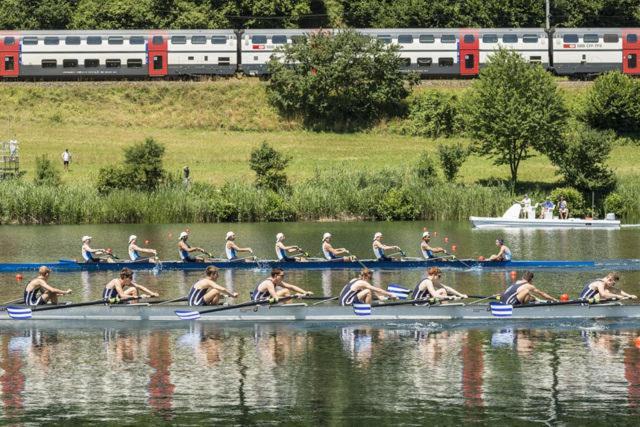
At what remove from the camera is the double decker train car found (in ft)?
326

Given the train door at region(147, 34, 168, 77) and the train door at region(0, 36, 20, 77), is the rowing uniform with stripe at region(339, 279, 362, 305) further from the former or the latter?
the train door at region(0, 36, 20, 77)

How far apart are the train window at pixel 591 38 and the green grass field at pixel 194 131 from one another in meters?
4.17

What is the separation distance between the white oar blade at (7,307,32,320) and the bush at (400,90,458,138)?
64780 mm

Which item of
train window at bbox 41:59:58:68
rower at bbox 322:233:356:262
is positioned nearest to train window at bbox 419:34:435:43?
train window at bbox 41:59:58:68

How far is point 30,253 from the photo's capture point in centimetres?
5316

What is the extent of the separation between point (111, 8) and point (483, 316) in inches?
3754

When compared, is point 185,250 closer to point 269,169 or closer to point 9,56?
point 269,169

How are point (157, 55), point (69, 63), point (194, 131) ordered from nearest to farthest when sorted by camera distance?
point (194, 131), point (157, 55), point (69, 63)

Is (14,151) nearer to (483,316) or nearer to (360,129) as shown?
(360,129)

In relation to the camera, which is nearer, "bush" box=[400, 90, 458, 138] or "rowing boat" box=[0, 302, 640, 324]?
"rowing boat" box=[0, 302, 640, 324]

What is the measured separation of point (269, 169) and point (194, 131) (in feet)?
76.3

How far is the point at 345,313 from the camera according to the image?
111 ft

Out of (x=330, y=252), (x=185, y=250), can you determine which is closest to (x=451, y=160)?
(x=330, y=252)

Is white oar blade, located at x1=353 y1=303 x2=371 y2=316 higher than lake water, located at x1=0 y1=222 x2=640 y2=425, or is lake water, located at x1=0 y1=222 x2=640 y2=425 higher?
white oar blade, located at x1=353 y1=303 x2=371 y2=316
